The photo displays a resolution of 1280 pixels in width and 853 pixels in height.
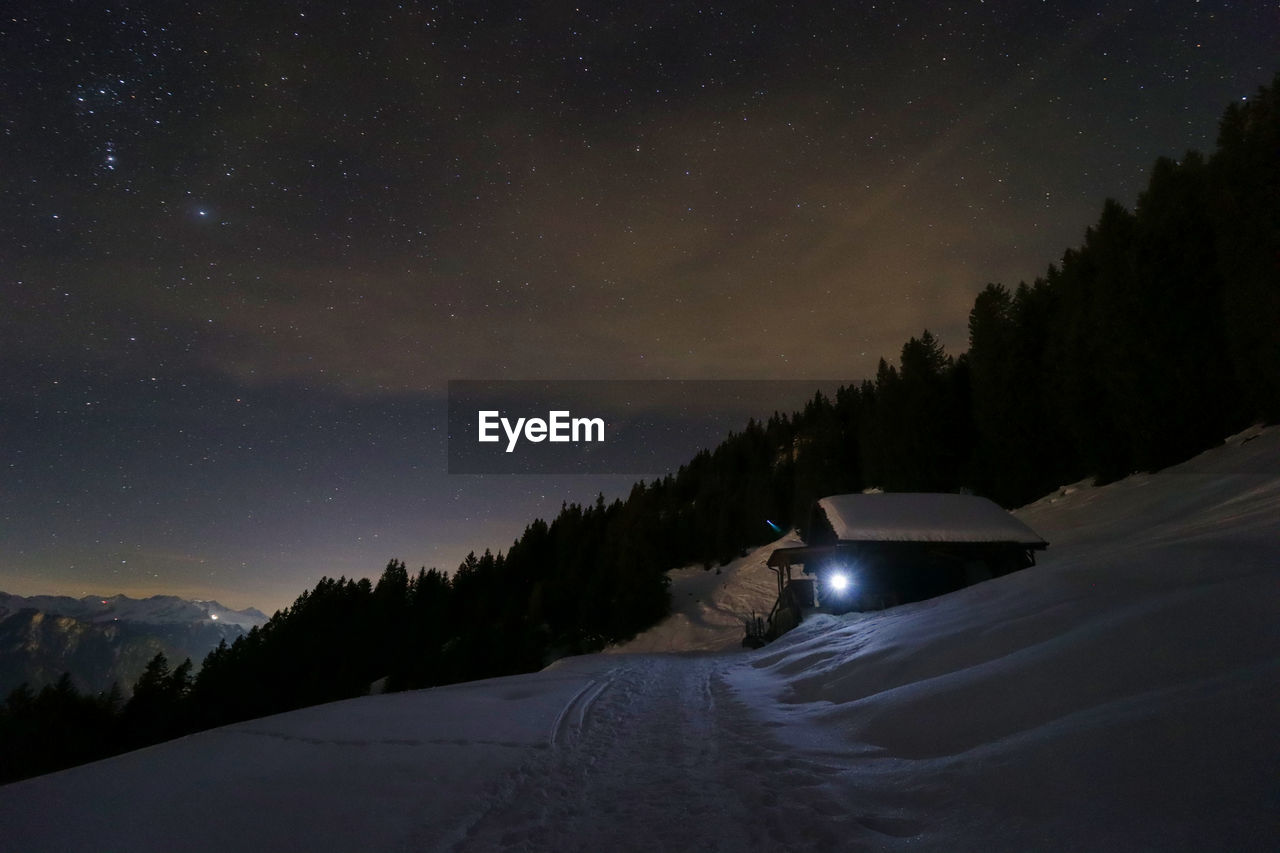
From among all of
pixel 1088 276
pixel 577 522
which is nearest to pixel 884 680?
pixel 1088 276

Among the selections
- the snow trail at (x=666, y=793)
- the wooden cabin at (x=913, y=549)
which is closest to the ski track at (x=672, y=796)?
the snow trail at (x=666, y=793)

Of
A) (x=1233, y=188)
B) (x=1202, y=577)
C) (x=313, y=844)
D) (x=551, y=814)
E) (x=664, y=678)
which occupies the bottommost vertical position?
(x=664, y=678)

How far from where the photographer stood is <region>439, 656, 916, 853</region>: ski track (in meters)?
3.57

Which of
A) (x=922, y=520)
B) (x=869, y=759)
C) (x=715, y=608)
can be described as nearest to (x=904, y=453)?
(x=715, y=608)

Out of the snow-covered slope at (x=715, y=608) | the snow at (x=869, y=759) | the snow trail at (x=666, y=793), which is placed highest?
the snow at (x=869, y=759)

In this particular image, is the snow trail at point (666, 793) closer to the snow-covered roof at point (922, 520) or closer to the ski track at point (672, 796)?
the ski track at point (672, 796)

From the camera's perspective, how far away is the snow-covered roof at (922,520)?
18.5 meters

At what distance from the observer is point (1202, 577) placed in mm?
5043

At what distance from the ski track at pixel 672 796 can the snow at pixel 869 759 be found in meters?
0.03

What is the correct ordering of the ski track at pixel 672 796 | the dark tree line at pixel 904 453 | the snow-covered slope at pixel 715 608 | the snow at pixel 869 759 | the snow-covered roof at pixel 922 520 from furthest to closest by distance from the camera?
the snow-covered slope at pixel 715 608 < the dark tree line at pixel 904 453 < the snow-covered roof at pixel 922 520 < the ski track at pixel 672 796 < the snow at pixel 869 759

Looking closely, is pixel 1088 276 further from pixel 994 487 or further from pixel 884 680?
pixel 884 680

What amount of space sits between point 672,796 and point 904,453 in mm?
40333

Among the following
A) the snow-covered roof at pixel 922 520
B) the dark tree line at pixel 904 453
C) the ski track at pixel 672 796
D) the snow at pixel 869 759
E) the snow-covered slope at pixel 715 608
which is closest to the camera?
the snow at pixel 869 759

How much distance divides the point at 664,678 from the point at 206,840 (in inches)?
395
